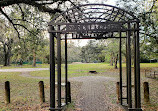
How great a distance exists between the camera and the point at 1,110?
5.11 meters

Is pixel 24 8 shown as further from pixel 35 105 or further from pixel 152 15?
pixel 152 15

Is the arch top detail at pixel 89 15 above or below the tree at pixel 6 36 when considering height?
below

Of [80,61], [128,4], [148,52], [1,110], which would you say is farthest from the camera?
[80,61]

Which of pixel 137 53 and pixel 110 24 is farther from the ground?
pixel 110 24

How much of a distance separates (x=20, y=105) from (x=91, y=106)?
2.73m

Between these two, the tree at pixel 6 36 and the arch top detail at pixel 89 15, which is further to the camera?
the tree at pixel 6 36

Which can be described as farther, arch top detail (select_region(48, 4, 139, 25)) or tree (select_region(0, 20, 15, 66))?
tree (select_region(0, 20, 15, 66))

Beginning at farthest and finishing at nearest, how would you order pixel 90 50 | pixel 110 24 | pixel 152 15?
pixel 90 50 → pixel 152 15 → pixel 110 24

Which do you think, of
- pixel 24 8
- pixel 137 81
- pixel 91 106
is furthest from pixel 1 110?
pixel 24 8

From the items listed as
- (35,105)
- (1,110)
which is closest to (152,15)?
(35,105)

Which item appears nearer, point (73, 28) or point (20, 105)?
point (73, 28)

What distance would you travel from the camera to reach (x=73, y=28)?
3.73m

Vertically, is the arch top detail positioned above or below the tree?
below

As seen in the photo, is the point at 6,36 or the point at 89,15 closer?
the point at 89,15
